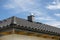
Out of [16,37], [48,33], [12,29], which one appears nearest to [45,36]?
[48,33]

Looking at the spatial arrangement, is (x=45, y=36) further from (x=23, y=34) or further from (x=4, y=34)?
(x=4, y=34)

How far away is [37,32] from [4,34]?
2.19 m

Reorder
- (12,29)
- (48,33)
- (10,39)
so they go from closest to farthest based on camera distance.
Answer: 1. (12,29)
2. (10,39)
3. (48,33)

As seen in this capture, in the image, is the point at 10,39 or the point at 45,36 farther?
the point at 45,36

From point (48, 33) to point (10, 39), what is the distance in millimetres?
2832

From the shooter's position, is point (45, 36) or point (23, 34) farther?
point (45, 36)

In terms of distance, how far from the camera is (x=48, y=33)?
12.1 metres

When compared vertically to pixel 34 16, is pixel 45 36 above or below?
below

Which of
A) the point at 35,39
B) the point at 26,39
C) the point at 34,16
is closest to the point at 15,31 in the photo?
the point at 26,39

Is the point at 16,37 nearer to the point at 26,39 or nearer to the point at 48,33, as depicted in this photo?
the point at 26,39

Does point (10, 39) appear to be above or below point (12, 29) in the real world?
below

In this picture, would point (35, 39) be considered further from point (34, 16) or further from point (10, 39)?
point (34, 16)

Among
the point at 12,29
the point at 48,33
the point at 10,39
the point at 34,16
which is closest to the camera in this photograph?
the point at 12,29

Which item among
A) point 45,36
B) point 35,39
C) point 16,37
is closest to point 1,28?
point 16,37
